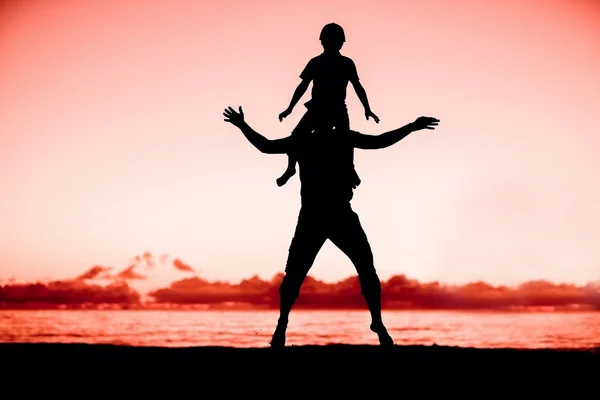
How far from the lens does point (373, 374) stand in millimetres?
9664

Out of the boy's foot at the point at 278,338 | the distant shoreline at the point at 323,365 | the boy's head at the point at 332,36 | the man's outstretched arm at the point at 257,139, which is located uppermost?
the boy's head at the point at 332,36

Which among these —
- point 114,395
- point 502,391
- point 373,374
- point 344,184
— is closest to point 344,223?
point 344,184

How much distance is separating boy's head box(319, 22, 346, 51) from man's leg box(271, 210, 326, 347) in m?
3.01

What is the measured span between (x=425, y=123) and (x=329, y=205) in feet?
7.30

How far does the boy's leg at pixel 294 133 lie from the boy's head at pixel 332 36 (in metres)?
1.25

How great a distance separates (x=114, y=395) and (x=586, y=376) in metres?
6.55

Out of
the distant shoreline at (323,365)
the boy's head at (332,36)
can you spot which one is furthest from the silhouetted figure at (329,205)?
the boy's head at (332,36)

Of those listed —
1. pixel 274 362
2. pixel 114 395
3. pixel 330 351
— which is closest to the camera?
pixel 114 395

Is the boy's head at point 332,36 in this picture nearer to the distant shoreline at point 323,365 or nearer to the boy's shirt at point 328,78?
the boy's shirt at point 328,78

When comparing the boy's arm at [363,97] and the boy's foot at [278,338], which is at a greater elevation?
the boy's arm at [363,97]

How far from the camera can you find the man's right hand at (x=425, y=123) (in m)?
12.3

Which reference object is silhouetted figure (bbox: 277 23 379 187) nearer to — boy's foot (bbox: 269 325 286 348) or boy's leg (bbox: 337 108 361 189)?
boy's leg (bbox: 337 108 361 189)

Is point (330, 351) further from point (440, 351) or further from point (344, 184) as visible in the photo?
point (344, 184)

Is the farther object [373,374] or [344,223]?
[344,223]
